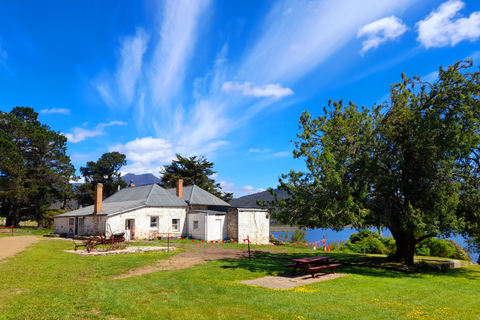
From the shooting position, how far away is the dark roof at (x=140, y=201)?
29.2 meters

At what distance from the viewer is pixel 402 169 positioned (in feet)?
46.2

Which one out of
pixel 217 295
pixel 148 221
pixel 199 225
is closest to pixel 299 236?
pixel 199 225

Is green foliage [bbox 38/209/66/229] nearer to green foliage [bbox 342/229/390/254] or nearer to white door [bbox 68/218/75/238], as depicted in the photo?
white door [bbox 68/218/75/238]

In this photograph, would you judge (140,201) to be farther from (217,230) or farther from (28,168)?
(28,168)

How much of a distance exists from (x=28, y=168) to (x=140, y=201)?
21.2 metres

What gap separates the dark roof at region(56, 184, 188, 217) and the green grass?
1545 cm

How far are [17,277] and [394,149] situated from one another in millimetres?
14244

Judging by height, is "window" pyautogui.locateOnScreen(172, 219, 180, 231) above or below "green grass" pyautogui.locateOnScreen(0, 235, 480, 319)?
above

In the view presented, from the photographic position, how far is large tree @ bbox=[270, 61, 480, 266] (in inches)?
508

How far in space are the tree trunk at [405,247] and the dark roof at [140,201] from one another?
20.2 metres

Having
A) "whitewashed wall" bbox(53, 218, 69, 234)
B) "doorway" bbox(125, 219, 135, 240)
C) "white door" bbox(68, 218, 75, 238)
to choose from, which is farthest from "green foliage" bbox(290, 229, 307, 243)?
"whitewashed wall" bbox(53, 218, 69, 234)

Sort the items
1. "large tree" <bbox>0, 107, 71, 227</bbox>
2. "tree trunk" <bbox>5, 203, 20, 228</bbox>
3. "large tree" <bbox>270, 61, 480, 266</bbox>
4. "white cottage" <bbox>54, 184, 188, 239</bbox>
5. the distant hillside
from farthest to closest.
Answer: "tree trunk" <bbox>5, 203, 20, 228</bbox>
"large tree" <bbox>0, 107, 71, 227</bbox>
"white cottage" <bbox>54, 184, 188, 239</bbox>
the distant hillside
"large tree" <bbox>270, 61, 480, 266</bbox>

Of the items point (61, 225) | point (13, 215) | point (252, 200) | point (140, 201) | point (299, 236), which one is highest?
point (252, 200)

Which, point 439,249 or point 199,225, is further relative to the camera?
point 199,225
